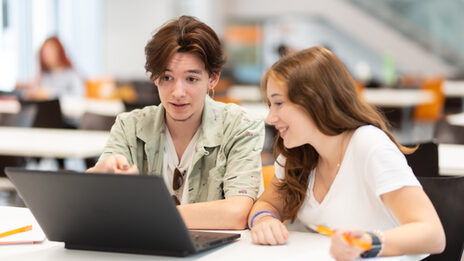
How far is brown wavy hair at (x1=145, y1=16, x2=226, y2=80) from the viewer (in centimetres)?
215

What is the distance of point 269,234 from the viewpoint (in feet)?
5.65

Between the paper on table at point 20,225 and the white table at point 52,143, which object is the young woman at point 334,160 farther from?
the white table at point 52,143

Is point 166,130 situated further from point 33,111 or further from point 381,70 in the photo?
point 381,70

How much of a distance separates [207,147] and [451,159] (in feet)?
5.19

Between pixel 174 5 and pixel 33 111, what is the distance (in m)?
8.62

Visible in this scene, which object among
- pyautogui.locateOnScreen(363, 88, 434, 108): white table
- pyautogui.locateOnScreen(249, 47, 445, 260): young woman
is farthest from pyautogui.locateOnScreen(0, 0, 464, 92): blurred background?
pyautogui.locateOnScreen(249, 47, 445, 260): young woman

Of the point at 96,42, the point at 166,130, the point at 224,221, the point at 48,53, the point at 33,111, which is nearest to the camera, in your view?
the point at 224,221

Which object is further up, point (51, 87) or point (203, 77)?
point (203, 77)

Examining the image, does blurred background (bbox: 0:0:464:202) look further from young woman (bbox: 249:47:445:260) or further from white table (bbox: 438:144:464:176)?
young woman (bbox: 249:47:445:260)

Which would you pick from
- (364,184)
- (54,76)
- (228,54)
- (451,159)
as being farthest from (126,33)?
(364,184)

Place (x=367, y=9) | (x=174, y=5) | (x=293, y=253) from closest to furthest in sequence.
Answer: (x=293, y=253)
(x=174, y=5)
(x=367, y=9)

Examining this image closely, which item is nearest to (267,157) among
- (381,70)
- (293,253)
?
(293,253)

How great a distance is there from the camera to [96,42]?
40.2ft

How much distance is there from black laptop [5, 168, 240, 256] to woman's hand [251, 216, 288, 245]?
0.30 ft
